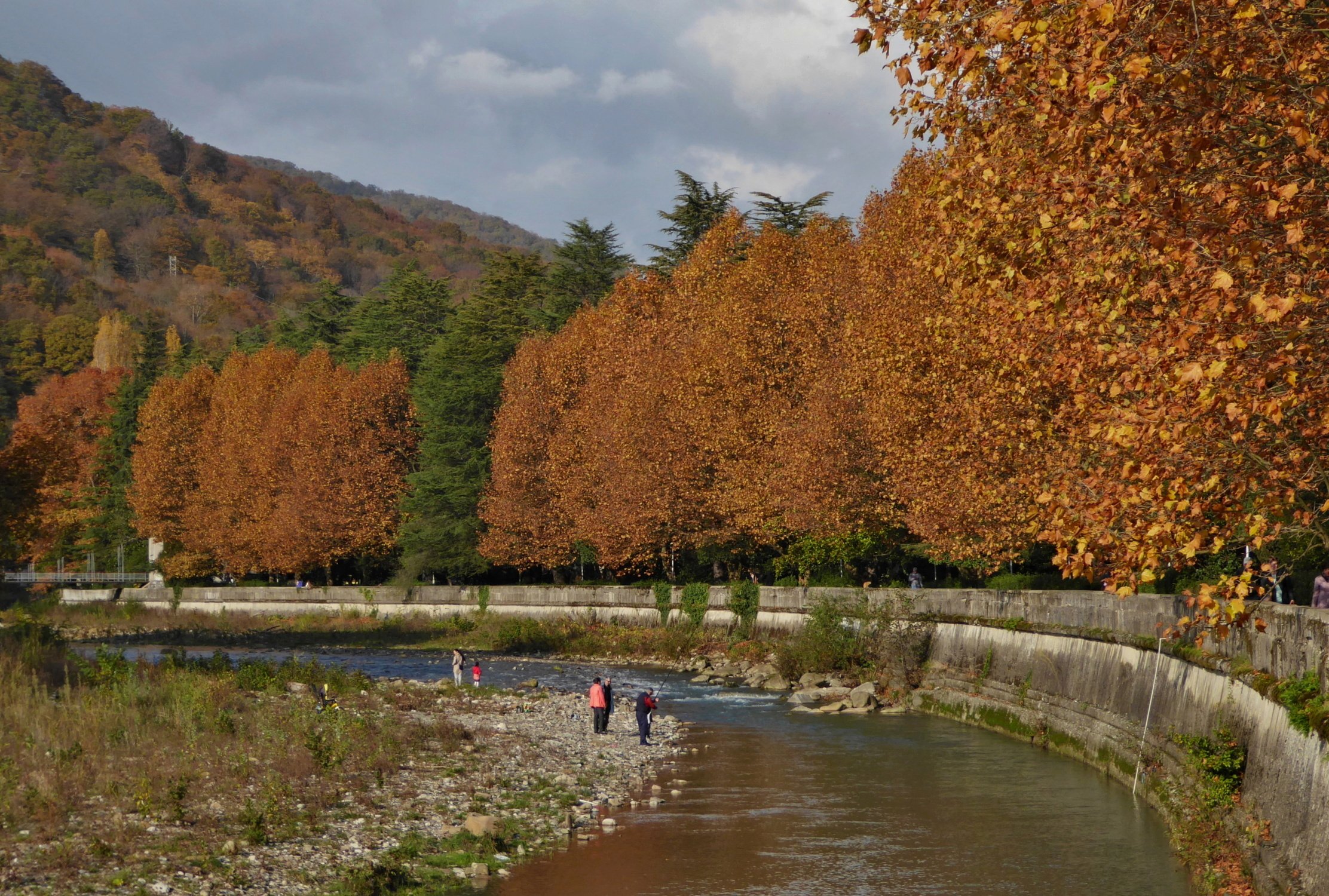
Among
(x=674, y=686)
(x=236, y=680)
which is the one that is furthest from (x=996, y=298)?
(x=674, y=686)

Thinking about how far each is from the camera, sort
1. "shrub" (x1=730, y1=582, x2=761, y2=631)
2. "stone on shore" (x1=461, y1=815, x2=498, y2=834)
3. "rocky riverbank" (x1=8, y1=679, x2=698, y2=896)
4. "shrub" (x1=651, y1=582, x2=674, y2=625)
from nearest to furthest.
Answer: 1. "rocky riverbank" (x1=8, y1=679, x2=698, y2=896)
2. "stone on shore" (x1=461, y1=815, x2=498, y2=834)
3. "shrub" (x1=730, y1=582, x2=761, y2=631)
4. "shrub" (x1=651, y1=582, x2=674, y2=625)

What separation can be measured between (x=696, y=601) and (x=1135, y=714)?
113 ft

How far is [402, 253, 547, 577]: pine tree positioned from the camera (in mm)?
79250

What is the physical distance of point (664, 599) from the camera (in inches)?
2459

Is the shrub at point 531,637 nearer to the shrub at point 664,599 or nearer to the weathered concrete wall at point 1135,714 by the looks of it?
the shrub at point 664,599

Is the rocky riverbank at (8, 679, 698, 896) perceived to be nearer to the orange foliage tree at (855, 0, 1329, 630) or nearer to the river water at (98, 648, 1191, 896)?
the river water at (98, 648, 1191, 896)

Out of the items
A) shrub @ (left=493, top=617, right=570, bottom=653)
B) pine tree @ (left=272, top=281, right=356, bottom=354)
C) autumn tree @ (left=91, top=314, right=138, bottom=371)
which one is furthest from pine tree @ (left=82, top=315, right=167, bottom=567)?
shrub @ (left=493, top=617, right=570, bottom=653)

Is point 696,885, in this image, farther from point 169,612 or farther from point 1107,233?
point 169,612

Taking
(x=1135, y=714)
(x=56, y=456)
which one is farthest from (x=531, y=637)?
(x=1135, y=714)

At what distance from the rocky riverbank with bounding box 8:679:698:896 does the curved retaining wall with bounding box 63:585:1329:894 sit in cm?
941

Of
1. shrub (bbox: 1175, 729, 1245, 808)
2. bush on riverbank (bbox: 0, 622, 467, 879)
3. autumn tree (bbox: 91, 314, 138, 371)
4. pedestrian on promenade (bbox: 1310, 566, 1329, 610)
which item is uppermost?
autumn tree (bbox: 91, 314, 138, 371)

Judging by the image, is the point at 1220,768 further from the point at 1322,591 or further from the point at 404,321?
the point at 404,321

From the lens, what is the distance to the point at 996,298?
21.1m

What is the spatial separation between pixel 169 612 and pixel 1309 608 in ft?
285
